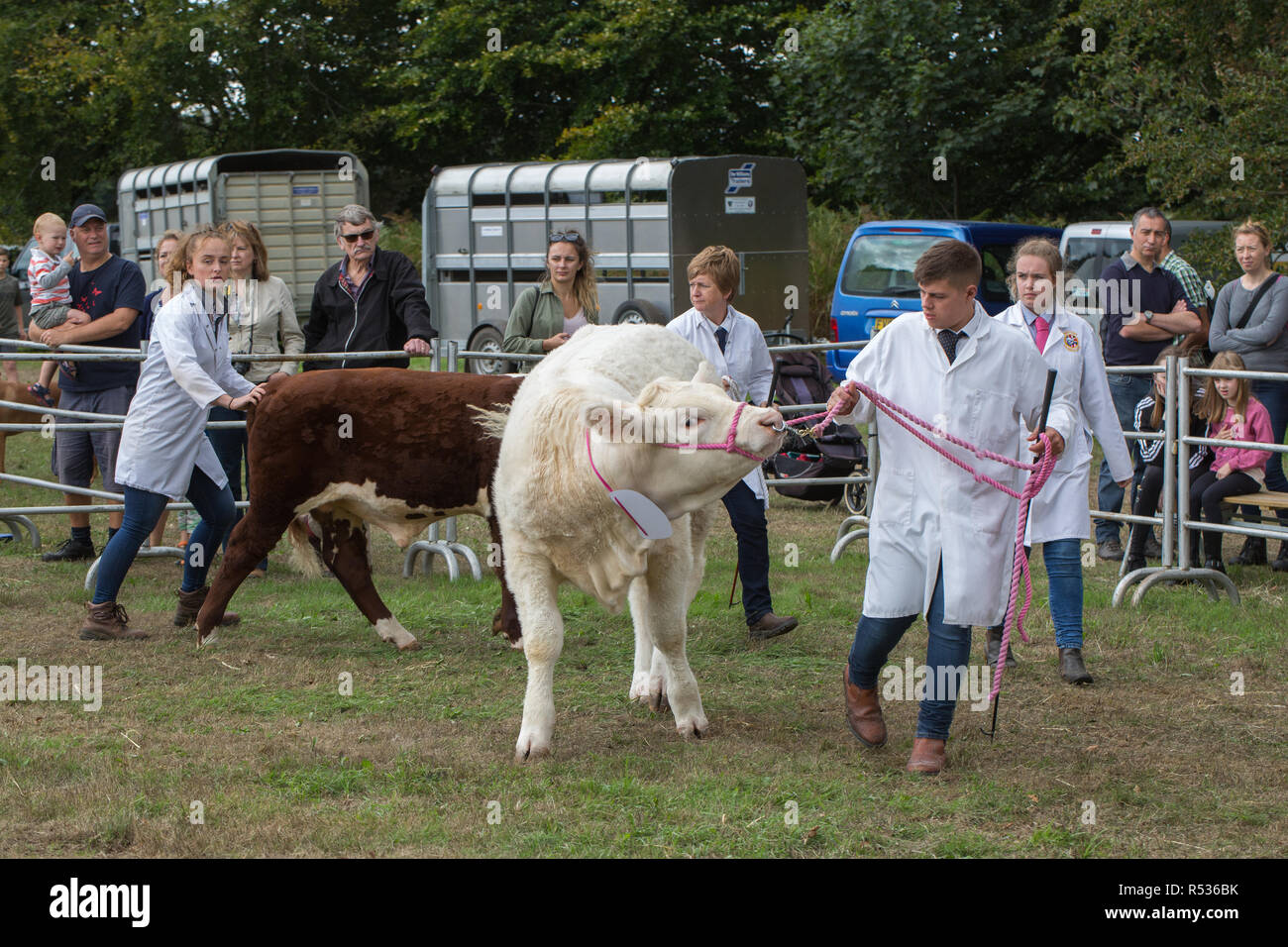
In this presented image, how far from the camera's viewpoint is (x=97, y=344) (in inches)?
363

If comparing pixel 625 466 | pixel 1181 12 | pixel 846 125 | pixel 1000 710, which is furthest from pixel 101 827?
pixel 846 125

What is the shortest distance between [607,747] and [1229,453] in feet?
16.3

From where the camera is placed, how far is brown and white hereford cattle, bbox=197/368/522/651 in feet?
22.3

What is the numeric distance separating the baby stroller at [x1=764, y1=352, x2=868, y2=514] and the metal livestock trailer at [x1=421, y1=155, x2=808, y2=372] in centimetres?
506

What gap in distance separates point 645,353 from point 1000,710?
215 centimetres

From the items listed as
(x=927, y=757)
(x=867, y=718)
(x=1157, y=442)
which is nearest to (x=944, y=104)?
(x=1157, y=442)

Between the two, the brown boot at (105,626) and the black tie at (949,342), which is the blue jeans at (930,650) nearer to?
the black tie at (949,342)

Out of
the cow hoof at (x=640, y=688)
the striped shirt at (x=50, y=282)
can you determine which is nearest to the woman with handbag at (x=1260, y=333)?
the cow hoof at (x=640, y=688)

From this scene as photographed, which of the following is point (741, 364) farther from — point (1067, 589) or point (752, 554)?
point (1067, 589)

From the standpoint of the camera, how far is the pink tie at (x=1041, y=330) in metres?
6.45

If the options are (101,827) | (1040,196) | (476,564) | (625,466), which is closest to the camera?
(101,827)

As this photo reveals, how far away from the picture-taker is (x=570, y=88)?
28.8m

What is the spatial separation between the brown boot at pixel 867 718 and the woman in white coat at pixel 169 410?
11.1ft

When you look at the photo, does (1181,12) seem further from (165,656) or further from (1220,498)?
(165,656)
